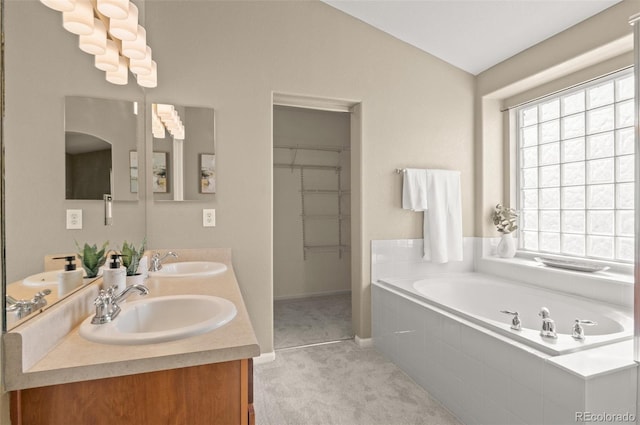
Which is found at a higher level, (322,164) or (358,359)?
(322,164)

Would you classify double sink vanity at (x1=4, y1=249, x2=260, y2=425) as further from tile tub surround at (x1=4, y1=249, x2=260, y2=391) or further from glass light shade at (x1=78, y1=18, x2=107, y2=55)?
glass light shade at (x1=78, y1=18, x2=107, y2=55)

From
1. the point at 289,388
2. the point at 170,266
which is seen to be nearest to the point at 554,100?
the point at 289,388

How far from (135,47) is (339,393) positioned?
7.26 ft

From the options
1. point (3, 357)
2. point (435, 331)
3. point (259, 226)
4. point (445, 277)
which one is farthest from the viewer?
point (445, 277)

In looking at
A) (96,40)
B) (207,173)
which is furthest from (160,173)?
(96,40)

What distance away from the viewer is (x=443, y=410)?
1.99m

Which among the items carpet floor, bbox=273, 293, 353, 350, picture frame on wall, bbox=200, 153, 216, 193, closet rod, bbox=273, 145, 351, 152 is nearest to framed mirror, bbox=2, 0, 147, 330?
picture frame on wall, bbox=200, 153, 216, 193

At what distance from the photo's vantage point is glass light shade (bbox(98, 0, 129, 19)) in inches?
52.0

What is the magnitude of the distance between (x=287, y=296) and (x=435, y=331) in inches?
103

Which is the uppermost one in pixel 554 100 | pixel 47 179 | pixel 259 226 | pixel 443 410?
pixel 554 100

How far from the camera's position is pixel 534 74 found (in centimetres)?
270

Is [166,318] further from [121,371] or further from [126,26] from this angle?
[126,26]

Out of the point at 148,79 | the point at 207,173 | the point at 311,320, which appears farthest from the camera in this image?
the point at 311,320

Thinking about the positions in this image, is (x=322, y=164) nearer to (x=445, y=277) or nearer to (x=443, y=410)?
(x=445, y=277)
